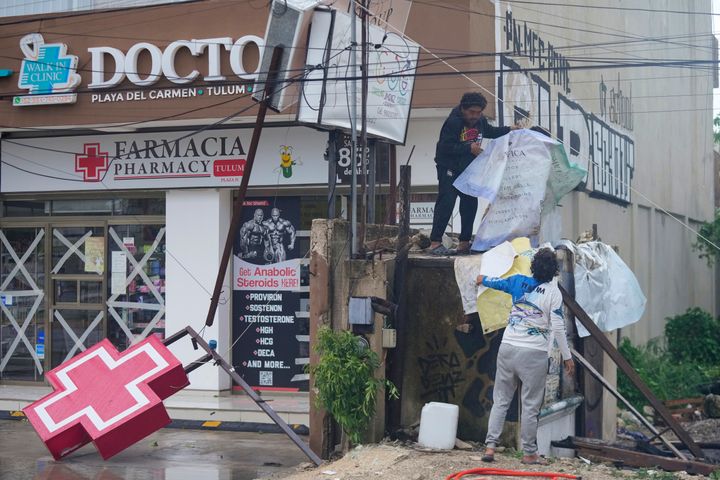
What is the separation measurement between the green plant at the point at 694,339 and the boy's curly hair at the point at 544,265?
1562 centimetres

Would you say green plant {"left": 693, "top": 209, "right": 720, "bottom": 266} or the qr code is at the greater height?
green plant {"left": 693, "top": 209, "right": 720, "bottom": 266}

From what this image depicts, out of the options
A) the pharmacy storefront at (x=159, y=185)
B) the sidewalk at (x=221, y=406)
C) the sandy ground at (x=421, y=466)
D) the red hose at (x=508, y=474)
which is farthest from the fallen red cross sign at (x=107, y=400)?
the pharmacy storefront at (x=159, y=185)


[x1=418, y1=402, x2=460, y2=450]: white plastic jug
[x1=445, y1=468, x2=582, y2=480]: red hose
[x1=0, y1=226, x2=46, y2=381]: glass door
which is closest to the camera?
[x1=445, y1=468, x2=582, y2=480]: red hose

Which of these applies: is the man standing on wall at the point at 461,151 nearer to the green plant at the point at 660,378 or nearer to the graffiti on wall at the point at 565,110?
the graffiti on wall at the point at 565,110

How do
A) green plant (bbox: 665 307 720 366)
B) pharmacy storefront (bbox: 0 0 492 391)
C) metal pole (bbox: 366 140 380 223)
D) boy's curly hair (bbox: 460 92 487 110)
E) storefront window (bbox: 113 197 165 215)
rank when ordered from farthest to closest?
green plant (bbox: 665 307 720 366) < storefront window (bbox: 113 197 165 215) < pharmacy storefront (bbox: 0 0 492 391) < metal pole (bbox: 366 140 380 223) < boy's curly hair (bbox: 460 92 487 110)

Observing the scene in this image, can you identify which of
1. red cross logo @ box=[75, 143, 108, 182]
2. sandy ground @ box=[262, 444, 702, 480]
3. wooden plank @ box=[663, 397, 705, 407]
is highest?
red cross logo @ box=[75, 143, 108, 182]

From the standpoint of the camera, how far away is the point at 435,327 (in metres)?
9.69

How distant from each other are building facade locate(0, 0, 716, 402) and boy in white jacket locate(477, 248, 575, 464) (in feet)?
15.7

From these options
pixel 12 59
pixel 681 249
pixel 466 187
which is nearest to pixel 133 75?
pixel 12 59

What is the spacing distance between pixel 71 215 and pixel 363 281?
802cm

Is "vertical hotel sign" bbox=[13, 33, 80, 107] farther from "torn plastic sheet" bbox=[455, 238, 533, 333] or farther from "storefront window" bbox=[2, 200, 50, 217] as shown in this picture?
"torn plastic sheet" bbox=[455, 238, 533, 333]

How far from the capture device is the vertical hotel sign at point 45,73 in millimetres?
14383

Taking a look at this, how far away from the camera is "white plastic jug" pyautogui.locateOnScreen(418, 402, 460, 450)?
29.1 feet

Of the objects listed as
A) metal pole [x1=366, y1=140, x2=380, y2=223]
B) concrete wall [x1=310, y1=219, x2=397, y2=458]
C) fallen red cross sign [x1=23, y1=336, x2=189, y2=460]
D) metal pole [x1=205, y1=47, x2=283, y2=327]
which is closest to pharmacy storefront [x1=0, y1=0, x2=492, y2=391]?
metal pole [x1=366, y1=140, x2=380, y2=223]
